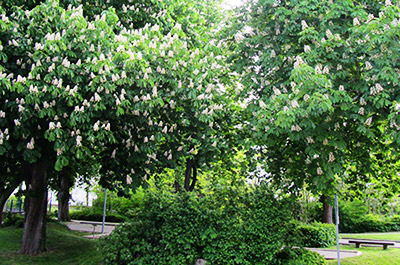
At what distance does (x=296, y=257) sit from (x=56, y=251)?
7.78m

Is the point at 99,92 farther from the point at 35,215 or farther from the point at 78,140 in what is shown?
the point at 35,215

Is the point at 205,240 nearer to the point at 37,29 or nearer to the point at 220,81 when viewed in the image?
the point at 220,81

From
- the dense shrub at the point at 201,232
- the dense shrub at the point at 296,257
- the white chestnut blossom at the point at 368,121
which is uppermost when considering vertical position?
the white chestnut blossom at the point at 368,121

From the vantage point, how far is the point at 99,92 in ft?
23.0

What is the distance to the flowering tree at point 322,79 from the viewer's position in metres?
6.09

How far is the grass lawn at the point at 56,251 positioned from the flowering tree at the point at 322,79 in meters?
6.09

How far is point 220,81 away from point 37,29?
18.4 ft

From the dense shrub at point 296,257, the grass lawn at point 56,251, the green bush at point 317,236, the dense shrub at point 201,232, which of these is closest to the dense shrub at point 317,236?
the green bush at point 317,236

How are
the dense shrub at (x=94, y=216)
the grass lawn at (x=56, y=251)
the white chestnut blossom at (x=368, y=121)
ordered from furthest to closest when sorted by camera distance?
1. the dense shrub at (x=94, y=216)
2. the grass lawn at (x=56, y=251)
3. the white chestnut blossom at (x=368, y=121)

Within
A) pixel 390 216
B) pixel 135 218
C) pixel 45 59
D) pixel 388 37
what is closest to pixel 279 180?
pixel 135 218

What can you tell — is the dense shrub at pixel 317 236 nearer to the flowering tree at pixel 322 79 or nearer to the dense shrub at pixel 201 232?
the dense shrub at pixel 201 232

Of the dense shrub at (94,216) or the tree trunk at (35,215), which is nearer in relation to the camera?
the tree trunk at (35,215)

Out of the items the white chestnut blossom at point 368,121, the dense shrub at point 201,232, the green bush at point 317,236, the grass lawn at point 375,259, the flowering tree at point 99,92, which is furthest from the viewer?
the green bush at point 317,236

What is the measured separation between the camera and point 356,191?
1055cm
